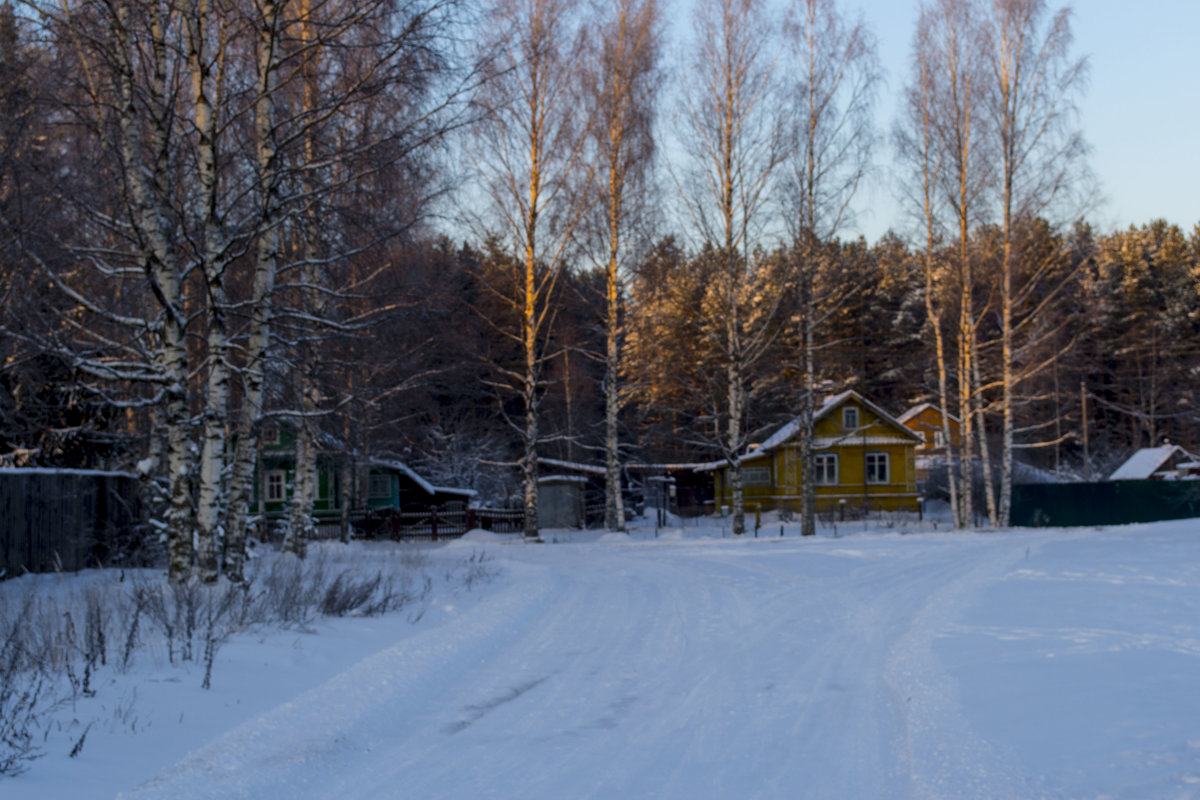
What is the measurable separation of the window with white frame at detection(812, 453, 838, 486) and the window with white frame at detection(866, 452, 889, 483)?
64.3 inches

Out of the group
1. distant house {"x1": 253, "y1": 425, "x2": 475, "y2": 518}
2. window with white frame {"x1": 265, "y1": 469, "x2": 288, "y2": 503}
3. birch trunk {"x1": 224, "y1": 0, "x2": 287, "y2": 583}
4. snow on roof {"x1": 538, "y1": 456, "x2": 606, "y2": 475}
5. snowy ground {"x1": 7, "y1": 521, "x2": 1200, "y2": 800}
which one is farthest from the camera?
window with white frame {"x1": 265, "y1": 469, "x2": 288, "y2": 503}

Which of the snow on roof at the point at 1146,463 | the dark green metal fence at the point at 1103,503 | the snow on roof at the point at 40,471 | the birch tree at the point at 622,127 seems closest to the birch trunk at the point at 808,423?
the birch tree at the point at 622,127

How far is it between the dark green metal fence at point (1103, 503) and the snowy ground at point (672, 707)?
96.1 feet

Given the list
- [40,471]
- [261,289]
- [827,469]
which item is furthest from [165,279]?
[827,469]

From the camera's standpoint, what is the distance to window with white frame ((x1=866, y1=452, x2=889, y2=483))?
4550cm

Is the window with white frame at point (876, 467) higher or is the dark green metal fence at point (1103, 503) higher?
the window with white frame at point (876, 467)

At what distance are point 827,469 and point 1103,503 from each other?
12.3 m

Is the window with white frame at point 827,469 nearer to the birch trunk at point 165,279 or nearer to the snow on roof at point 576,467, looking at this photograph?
the snow on roof at point 576,467

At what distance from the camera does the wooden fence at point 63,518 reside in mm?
13000

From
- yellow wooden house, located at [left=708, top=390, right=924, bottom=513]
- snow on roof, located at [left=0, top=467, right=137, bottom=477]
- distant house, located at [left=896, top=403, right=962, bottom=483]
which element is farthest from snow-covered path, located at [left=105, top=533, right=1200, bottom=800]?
distant house, located at [left=896, top=403, right=962, bottom=483]

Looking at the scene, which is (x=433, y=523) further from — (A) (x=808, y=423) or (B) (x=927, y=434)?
(B) (x=927, y=434)

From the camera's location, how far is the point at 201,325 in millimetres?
17625

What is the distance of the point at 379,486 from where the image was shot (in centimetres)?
4634

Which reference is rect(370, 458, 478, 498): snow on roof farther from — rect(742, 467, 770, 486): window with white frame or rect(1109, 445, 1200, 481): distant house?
rect(1109, 445, 1200, 481): distant house
